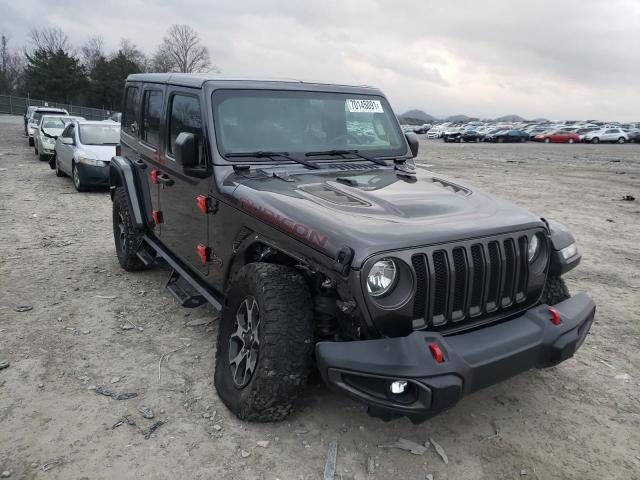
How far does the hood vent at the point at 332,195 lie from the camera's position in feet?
10.2

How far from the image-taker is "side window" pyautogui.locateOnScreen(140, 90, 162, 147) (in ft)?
15.5

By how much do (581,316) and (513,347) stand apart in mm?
677

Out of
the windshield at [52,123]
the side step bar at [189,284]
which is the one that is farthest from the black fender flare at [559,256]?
the windshield at [52,123]

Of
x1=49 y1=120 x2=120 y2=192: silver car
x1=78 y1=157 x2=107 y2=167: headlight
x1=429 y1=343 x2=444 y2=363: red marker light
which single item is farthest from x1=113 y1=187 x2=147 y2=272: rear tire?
x1=78 y1=157 x2=107 y2=167: headlight

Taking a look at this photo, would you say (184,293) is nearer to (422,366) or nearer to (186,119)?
(186,119)

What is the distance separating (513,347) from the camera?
271 centimetres

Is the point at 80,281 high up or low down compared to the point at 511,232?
down

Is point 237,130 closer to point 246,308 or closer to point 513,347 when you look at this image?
point 246,308

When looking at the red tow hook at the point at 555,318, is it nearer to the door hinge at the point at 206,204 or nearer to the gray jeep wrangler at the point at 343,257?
the gray jeep wrangler at the point at 343,257

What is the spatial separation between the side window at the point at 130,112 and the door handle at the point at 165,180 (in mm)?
1023

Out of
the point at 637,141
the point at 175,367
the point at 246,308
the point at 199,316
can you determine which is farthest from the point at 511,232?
the point at 637,141

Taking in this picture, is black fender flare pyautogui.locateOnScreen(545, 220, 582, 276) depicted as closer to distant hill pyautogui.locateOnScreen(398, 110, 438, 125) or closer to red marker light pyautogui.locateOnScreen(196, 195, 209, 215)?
red marker light pyautogui.locateOnScreen(196, 195, 209, 215)

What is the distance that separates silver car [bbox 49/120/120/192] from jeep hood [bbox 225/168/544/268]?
839 cm

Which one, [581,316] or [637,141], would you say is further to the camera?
[637,141]
